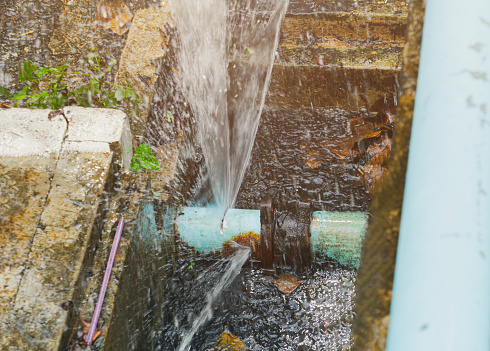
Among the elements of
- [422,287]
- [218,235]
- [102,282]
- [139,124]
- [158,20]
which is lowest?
[102,282]

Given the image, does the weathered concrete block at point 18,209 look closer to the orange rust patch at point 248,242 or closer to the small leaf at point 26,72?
the small leaf at point 26,72

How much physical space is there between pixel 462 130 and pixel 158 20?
2.49 m

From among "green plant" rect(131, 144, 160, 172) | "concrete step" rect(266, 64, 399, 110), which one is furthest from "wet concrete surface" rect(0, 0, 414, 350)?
"green plant" rect(131, 144, 160, 172)

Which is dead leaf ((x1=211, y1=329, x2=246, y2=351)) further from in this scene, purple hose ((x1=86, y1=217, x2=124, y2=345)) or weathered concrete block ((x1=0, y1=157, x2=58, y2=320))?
weathered concrete block ((x1=0, y1=157, x2=58, y2=320))

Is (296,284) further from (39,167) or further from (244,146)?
(39,167)

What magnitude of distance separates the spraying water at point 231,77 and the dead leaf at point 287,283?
2.93ft

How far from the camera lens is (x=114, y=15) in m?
2.64

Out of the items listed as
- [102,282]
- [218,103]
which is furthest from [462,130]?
[218,103]

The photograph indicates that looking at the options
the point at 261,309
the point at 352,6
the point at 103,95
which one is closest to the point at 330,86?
the point at 352,6

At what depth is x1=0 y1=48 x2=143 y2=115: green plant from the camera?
94.2 inches

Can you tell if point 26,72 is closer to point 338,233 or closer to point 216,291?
point 216,291

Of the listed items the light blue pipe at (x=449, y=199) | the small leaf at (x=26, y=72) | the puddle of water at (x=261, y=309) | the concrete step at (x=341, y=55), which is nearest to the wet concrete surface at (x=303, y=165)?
the concrete step at (x=341, y=55)

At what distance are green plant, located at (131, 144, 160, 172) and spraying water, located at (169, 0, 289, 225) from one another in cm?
89

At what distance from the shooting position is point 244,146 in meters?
3.42
